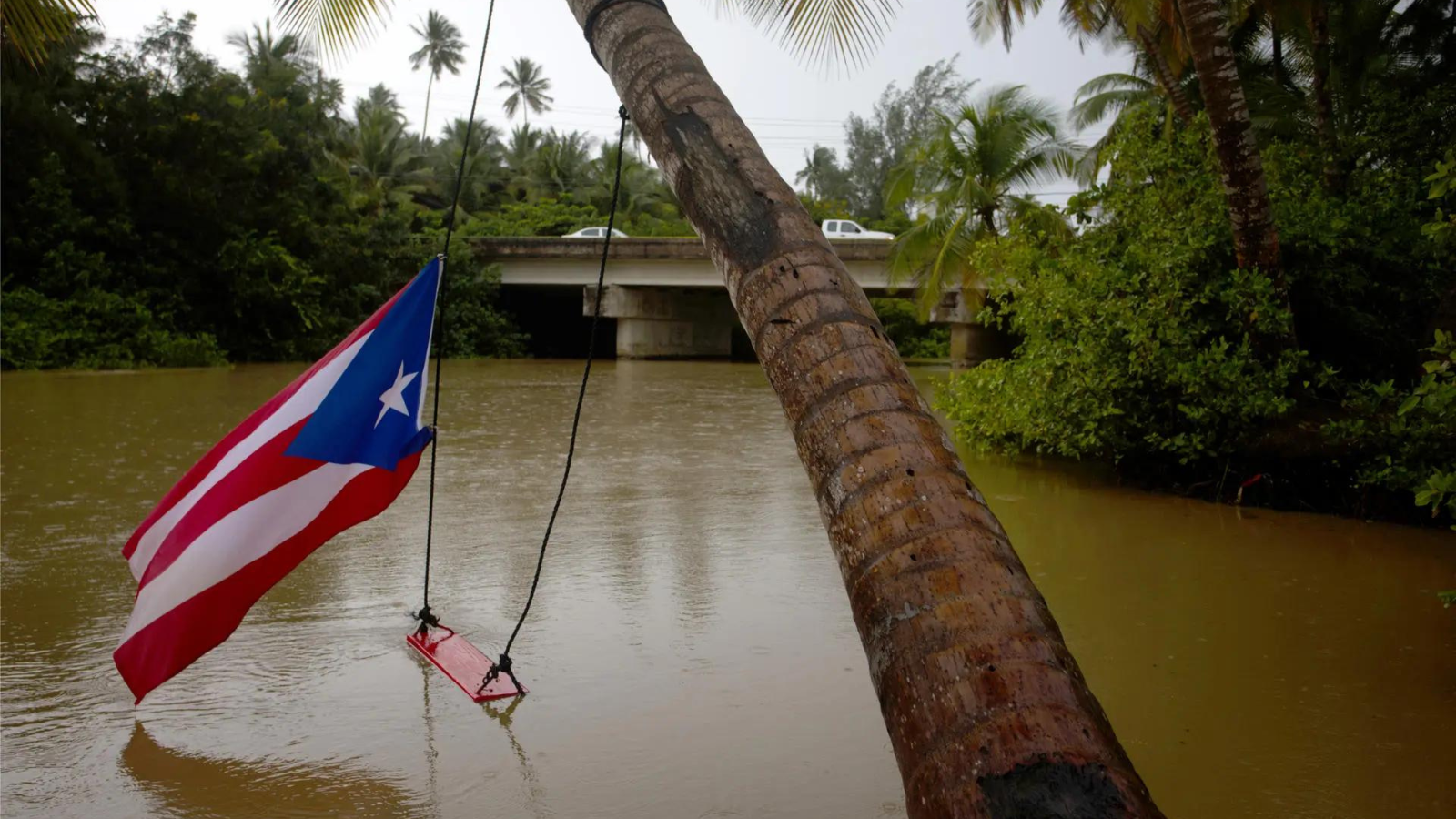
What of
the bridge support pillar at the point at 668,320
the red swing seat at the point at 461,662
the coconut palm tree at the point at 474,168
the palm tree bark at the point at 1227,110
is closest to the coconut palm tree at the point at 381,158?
the coconut palm tree at the point at 474,168

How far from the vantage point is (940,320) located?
26.3 metres

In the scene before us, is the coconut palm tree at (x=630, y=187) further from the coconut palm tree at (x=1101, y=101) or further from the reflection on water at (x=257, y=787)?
the reflection on water at (x=257, y=787)

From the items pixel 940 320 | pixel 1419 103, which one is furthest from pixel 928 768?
pixel 940 320

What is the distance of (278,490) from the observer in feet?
12.2

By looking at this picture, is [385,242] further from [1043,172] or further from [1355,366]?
[1355,366]

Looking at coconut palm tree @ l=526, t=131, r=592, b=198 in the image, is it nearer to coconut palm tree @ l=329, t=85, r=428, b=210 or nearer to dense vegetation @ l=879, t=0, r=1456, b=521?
coconut palm tree @ l=329, t=85, r=428, b=210

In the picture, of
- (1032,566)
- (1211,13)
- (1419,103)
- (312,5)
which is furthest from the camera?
(1419,103)

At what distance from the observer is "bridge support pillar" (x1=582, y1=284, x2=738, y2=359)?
104 feet

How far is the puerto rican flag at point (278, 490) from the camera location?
356 cm

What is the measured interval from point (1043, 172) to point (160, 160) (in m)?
17.4

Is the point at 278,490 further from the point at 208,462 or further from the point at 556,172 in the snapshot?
the point at 556,172

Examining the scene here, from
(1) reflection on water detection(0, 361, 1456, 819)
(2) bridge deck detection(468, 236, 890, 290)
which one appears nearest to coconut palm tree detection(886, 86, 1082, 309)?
(2) bridge deck detection(468, 236, 890, 290)

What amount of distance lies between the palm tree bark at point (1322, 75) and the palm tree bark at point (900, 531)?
8.46 meters

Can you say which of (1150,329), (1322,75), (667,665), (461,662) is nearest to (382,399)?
(461,662)
